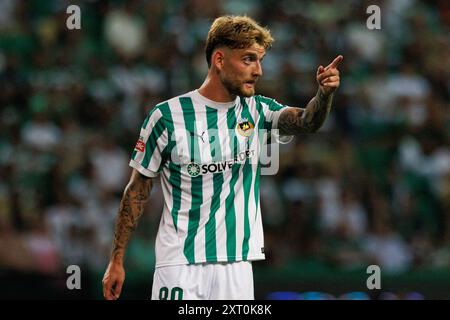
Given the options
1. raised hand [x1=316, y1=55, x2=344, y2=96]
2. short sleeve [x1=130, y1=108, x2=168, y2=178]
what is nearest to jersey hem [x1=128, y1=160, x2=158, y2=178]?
short sleeve [x1=130, y1=108, x2=168, y2=178]

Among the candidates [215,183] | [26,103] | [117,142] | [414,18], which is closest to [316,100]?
[215,183]

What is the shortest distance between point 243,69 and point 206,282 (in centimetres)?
119

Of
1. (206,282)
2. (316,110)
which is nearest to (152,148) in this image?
(206,282)

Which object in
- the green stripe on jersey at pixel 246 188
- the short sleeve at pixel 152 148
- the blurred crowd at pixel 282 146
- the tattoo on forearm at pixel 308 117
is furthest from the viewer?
the blurred crowd at pixel 282 146

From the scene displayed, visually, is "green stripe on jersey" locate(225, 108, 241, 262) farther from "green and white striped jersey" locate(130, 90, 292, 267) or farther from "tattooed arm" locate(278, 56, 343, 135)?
"tattooed arm" locate(278, 56, 343, 135)

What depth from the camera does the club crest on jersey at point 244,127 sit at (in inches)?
217

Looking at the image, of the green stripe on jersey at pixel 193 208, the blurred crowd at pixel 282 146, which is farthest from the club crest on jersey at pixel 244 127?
the blurred crowd at pixel 282 146

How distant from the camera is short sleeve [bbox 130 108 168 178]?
18.0ft

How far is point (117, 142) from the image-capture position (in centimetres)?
958

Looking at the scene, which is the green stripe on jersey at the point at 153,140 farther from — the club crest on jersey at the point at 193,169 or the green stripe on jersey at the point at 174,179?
the club crest on jersey at the point at 193,169

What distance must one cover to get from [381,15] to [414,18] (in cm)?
Result: 51

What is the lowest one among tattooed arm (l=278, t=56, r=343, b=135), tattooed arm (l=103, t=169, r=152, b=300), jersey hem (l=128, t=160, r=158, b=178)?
tattooed arm (l=103, t=169, r=152, b=300)
